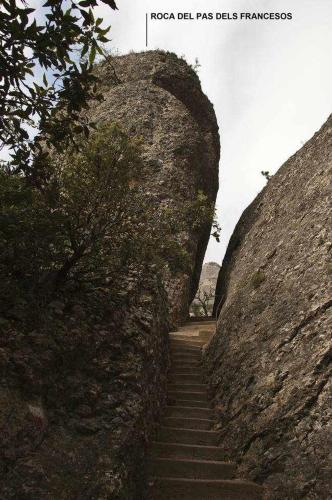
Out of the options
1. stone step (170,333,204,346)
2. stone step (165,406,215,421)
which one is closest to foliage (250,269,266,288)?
stone step (170,333,204,346)

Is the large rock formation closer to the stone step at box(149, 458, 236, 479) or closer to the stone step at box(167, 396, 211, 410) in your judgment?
the stone step at box(167, 396, 211, 410)

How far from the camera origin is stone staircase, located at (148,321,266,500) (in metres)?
7.49

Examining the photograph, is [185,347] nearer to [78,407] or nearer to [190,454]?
[190,454]

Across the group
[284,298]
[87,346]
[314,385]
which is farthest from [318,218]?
[87,346]

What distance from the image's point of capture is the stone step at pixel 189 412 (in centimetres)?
1032

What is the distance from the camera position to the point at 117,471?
677 cm

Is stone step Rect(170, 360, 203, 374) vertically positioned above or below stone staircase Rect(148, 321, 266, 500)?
above

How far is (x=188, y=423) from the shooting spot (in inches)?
395

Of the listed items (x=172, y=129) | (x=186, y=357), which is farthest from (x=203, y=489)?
(x=172, y=129)

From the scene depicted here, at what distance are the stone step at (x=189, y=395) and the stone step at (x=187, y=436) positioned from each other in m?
1.69

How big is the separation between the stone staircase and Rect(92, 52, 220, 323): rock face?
21.5 ft

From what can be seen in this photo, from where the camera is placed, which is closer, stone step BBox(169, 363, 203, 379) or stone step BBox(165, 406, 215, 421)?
stone step BBox(165, 406, 215, 421)

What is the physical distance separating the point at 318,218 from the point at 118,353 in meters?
6.12

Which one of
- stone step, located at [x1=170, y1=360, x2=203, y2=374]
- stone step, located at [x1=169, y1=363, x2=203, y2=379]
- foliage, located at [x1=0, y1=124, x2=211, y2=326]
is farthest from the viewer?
stone step, located at [x1=170, y1=360, x2=203, y2=374]
